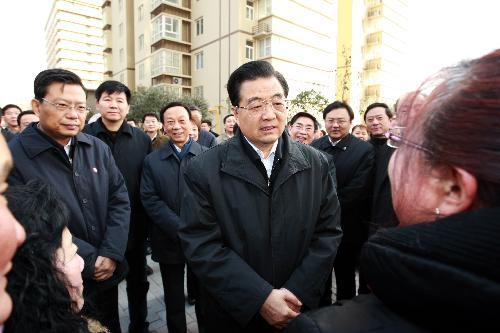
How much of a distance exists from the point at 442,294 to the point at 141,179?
309 centimetres

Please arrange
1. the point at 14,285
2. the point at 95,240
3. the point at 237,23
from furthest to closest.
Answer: the point at 237,23 → the point at 95,240 → the point at 14,285

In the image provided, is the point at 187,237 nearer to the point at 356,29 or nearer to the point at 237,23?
the point at 237,23

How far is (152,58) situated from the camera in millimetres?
33031

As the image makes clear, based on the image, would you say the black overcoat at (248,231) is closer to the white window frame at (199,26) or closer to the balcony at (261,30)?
the balcony at (261,30)

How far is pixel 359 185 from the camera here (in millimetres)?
3752

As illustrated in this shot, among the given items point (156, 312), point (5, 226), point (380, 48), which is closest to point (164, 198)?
point (156, 312)

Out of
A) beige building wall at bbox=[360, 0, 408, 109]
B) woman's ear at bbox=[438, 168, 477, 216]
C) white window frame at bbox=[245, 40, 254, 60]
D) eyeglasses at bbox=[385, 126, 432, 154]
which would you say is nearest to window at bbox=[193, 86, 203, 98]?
white window frame at bbox=[245, 40, 254, 60]

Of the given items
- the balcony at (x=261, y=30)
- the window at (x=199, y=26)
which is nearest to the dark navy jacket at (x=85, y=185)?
the balcony at (x=261, y=30)

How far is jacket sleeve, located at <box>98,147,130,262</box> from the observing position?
8.18 ft

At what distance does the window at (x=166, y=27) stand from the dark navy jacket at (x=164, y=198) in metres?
30.6

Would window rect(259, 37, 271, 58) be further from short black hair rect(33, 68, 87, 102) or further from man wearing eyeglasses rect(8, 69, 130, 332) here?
man wearing eyeglasses rect(8, 69, 130, 332)

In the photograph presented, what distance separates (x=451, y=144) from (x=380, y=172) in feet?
9.08

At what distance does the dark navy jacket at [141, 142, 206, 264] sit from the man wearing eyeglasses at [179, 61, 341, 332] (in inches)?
40.4

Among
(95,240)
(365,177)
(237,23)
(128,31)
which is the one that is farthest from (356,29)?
(95,240)
